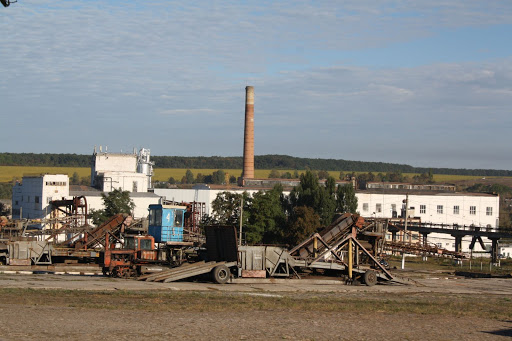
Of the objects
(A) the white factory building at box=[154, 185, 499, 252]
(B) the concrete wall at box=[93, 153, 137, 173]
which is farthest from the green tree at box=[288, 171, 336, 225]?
(B) the concrete wall at box=[93, 153, 137, 173]

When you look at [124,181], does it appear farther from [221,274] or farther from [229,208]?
[221,274]

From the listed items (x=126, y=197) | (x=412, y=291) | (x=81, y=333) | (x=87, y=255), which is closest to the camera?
(x=81, y=333)

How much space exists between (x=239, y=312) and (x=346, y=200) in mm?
63763

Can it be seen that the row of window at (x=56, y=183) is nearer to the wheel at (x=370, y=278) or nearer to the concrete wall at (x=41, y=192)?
the concrete wall at (x=41, y=192)

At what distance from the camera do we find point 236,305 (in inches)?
872

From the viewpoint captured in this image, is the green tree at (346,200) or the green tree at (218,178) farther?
the green tree at (218,178)

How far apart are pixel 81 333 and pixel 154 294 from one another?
8.21 m

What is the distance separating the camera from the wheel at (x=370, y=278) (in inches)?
1275

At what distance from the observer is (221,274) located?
30328 millimetres

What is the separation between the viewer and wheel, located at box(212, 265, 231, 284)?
98.6 ft

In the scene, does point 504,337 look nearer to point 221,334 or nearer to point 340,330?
point 340,330

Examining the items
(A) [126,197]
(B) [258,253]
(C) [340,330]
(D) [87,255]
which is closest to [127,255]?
(D) [87,255]

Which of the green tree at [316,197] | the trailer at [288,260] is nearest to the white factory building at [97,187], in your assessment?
the green tree at [316,197]

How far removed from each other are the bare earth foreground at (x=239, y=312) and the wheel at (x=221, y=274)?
65 centimetres
